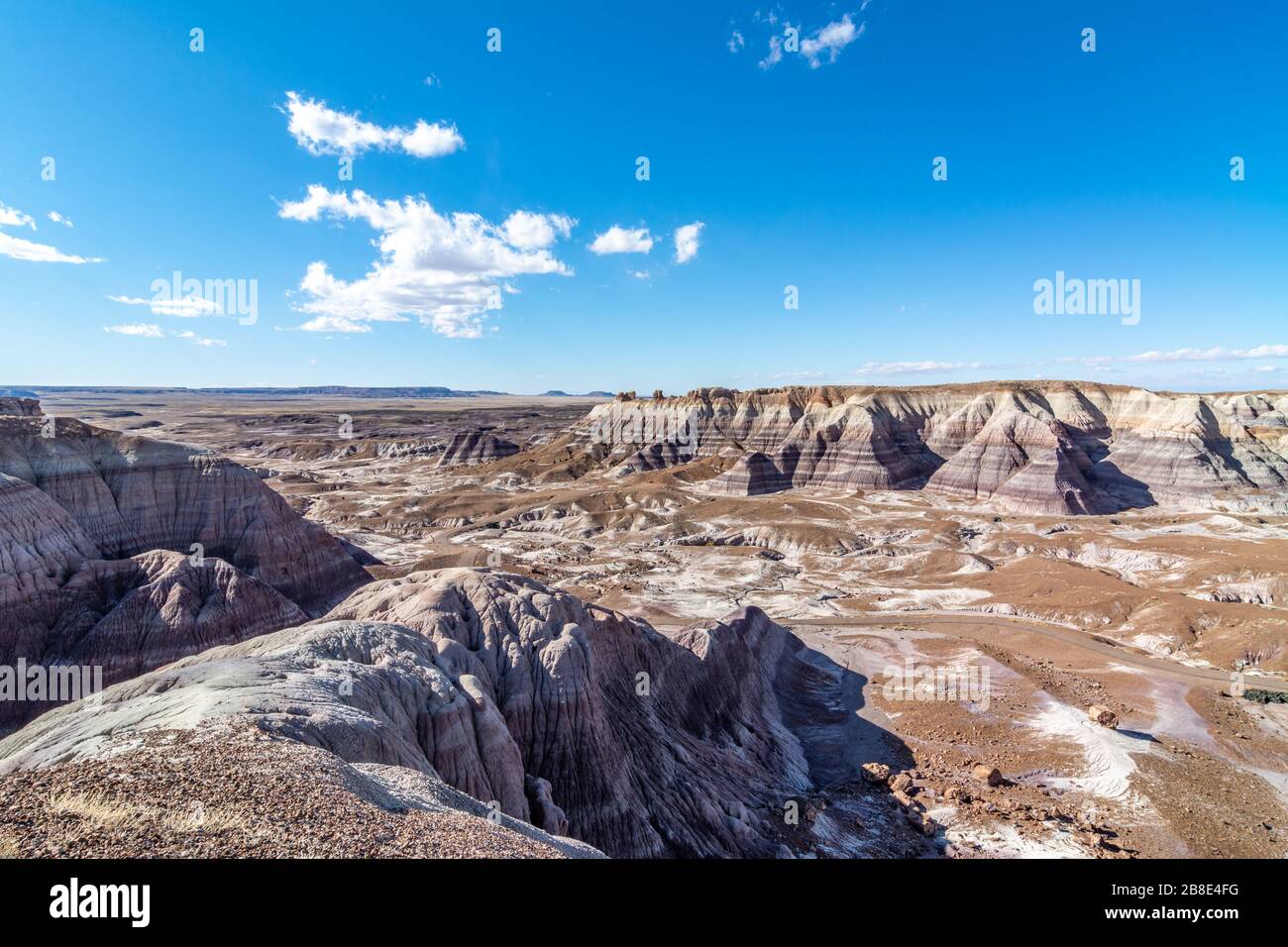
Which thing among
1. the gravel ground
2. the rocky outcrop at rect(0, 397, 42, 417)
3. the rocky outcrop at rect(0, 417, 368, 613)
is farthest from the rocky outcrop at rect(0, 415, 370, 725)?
the rocky outcrop at rect(0, 397, 42, 417)

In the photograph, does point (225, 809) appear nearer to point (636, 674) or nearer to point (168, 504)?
point (636, 674)

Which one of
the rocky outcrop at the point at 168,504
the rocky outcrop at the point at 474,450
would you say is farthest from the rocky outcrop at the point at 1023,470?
the rocky outcrop at the point at 474,450

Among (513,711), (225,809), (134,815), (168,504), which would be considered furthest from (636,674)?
(168,504)

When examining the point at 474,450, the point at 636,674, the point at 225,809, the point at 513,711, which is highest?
the point at 474,450

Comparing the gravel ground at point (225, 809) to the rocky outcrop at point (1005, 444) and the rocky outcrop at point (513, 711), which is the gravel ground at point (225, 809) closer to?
the rocky outcrop at point (513, 711)

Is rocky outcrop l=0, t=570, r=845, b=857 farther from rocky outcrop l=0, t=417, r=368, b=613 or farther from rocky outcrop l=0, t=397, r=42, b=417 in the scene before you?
rocky outcrop l=0, t=397, r=42, b=417

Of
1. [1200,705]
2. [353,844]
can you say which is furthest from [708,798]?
[1200,705]
